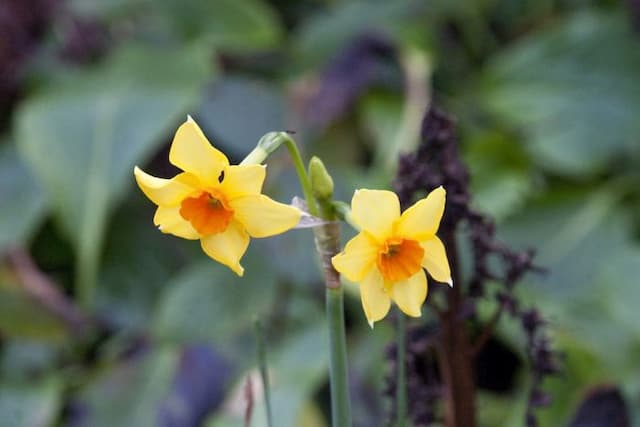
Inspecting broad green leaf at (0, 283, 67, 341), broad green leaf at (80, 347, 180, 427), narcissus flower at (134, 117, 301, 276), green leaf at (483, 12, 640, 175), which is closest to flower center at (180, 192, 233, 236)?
narcissus flower at (134, 117, 301, 276)

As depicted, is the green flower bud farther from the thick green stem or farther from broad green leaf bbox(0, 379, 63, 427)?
broad green leaf bbox(0, 379, 63, 427)

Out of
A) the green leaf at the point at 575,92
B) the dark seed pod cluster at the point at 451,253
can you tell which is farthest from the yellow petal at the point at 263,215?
the green leaf at the point at 575,92

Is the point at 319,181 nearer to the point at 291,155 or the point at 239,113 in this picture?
the point at 291,155

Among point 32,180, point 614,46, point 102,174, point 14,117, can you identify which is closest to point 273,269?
point 102,174

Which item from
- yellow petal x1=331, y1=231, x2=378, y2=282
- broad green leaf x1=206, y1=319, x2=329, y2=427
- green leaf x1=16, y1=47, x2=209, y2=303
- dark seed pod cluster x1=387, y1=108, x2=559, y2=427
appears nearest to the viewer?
yellow petal x1=331, y1=231, x2=378, y2=282

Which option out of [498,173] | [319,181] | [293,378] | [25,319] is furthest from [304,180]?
[498,173]
